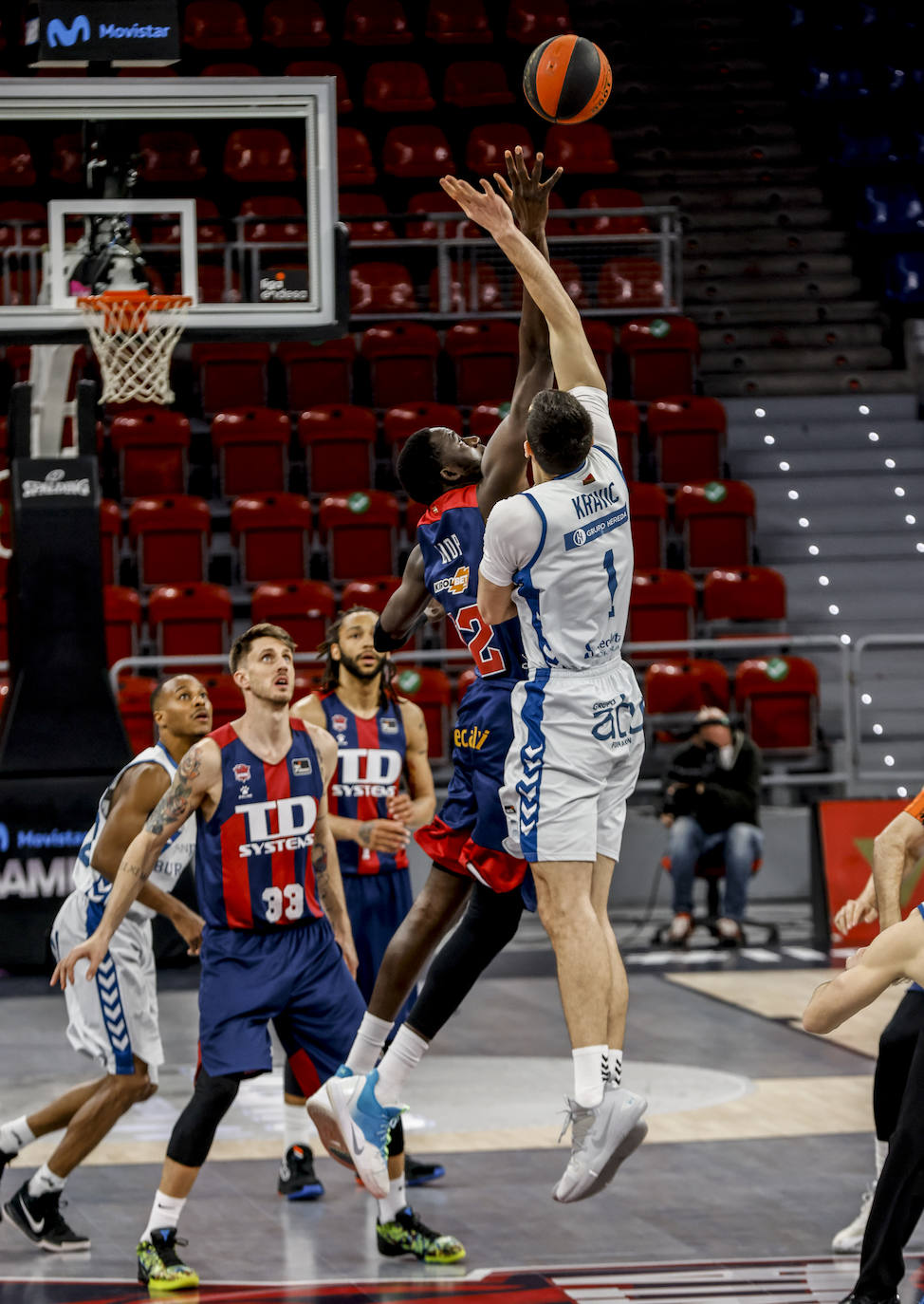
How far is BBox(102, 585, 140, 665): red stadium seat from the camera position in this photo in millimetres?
13195

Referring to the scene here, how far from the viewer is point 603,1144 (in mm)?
4836

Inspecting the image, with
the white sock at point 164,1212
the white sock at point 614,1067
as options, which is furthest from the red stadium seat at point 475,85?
the white sock at point 614,1067

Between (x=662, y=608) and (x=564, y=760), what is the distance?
8.69 m

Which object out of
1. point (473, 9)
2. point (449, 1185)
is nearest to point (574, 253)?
point (473, 9)

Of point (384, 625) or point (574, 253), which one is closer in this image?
point (384, 625)

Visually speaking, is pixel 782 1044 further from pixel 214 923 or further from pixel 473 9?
pixel 473 9

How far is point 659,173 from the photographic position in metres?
18.8

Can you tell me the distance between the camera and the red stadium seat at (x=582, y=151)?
18141 mm

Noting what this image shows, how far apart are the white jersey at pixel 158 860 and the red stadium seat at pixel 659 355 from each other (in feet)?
33.0

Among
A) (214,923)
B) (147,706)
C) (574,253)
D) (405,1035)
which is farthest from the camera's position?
(574,253)

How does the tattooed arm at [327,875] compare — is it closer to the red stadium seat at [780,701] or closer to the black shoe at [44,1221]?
the black shoe at [44,1221]

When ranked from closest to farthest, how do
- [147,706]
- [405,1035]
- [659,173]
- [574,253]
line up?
[405,1035] → [147,706] → [574,253] → [659,173]

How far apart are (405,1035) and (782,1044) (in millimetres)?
4093

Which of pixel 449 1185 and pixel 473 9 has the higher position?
pixel 473 9
